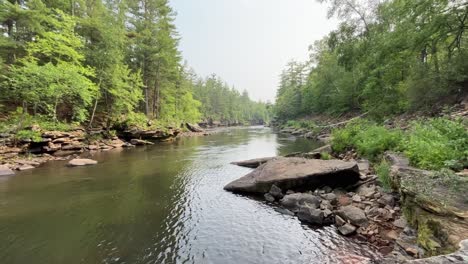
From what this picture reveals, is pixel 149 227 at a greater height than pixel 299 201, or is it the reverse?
pixel 299 201

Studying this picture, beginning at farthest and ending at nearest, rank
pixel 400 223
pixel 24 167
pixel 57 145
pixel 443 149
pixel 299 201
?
pixel 57 145 → pixel 24 167 → pixel 299 201 → pixel 443 149 → pixel 400 223

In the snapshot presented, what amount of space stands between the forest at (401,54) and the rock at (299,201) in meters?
8.88

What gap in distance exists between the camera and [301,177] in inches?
350

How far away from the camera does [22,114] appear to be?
16.7 meters

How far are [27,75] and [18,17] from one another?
6490mm

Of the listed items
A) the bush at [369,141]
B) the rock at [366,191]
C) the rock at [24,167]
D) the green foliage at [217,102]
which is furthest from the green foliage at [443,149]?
the green foliage at [217,102]

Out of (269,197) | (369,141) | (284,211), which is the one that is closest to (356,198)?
(284,211)

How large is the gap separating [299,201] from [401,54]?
11451 mm

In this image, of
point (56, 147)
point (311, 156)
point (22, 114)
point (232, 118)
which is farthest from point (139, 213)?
point (232, 118)

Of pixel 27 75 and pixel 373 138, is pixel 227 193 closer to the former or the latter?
pixel 373 138

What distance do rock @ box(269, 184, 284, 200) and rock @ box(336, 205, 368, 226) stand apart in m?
2.29

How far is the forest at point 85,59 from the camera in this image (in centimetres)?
1769

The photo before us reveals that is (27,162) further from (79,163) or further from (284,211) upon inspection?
(284,211)

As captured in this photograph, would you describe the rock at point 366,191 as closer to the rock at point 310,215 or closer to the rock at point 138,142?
the rock at point 310,215
